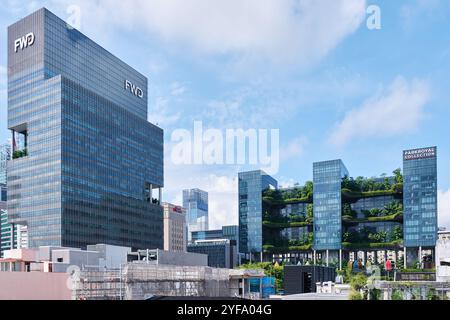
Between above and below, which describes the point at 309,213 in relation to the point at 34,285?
above

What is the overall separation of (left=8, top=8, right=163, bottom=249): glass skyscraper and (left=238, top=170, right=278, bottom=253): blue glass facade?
37.6 feet

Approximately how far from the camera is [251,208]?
58.1 meters

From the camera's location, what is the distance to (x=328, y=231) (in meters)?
53.5

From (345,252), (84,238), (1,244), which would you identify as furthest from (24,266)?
(1,244)

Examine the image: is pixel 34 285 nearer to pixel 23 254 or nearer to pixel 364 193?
pixel 23 254

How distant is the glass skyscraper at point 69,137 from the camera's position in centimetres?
4656

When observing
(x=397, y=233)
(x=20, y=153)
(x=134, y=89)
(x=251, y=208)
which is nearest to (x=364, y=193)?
(x=397, y=233)

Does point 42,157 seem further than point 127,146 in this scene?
No

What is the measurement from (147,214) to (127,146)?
8.11m

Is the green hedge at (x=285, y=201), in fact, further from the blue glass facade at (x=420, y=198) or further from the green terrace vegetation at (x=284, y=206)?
the blue glass facade at (x=420, y=198)

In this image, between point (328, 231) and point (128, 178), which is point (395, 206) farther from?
point (128, 178)

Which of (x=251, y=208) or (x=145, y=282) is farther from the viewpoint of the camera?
(x=251, y=208)

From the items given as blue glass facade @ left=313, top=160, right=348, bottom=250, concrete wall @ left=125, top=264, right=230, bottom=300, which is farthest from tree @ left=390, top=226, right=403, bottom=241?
concrete wall @ left=125, top=264, right=230, bottom=300

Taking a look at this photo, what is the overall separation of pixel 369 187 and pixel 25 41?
3685 centimetres
